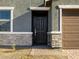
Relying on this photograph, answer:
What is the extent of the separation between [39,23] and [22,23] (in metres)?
2.27

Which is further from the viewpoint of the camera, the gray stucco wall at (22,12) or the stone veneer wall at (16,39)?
the gray stucco wall at (22,12)

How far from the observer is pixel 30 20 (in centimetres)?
1969

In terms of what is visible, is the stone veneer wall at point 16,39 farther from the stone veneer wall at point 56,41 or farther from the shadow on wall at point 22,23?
the stone veneer wall at point 56,41

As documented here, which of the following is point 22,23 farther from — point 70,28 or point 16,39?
point 70,28

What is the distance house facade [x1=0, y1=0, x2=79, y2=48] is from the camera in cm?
1791

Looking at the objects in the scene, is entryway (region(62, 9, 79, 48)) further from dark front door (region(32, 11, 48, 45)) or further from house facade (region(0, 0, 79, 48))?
dark front door (region(32, 11, 48, 45))

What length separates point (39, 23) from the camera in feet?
70.5

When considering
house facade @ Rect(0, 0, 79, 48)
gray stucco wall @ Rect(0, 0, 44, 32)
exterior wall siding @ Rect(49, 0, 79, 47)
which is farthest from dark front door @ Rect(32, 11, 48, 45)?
exterior wall siding @ Rect(49, 0, 79, 47)

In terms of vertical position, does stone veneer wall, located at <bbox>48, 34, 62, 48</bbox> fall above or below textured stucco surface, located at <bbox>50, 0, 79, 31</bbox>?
below

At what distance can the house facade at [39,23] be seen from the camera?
17906mm

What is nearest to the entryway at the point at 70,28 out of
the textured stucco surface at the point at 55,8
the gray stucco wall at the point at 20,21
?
the textured stucco surface at the point at 55,8

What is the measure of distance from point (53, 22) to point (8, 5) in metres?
4.19

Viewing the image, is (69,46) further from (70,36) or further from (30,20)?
(30,20)

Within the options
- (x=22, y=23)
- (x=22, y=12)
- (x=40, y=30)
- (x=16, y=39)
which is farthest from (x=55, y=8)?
(x=16, y=39)
